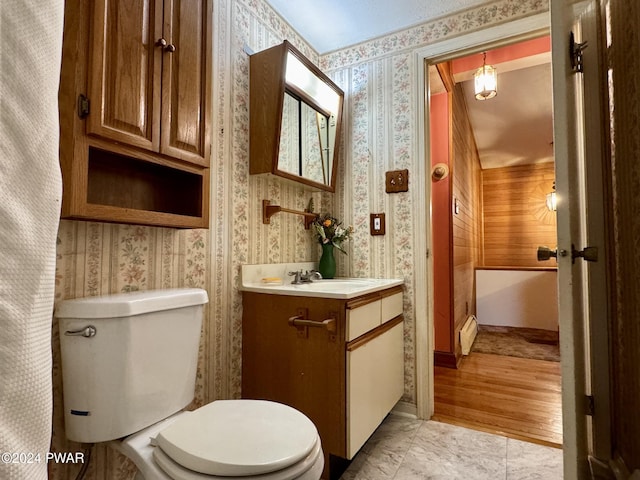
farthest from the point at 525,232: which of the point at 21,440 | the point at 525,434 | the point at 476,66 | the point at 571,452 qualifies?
the point at 21,440

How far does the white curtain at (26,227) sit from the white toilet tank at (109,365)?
428 millimetres

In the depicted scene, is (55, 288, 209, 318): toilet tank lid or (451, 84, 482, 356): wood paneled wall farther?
(451, 84, 482, 356): wood paneled wall

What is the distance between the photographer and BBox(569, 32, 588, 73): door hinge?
1.21 meters

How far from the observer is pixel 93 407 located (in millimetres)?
958

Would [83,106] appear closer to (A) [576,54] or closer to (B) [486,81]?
(A) [576,54]

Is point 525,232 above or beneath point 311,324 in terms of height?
Result: above

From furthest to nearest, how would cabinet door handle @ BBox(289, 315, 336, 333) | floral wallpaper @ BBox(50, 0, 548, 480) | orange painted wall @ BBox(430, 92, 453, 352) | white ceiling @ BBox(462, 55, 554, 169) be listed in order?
white ceiling @ BBox(462, 55, 554, 169) < orange painted wall @ BBox(430, 92, 453, 352) < cabinet door handle @ BBox(289, 315, 336, 333) < floral wallpaper @ BBox(50, 0, 548, 480)

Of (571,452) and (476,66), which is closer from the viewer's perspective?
(571,452)

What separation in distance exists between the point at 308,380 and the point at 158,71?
1.30 m

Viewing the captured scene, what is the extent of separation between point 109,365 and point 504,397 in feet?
7.52

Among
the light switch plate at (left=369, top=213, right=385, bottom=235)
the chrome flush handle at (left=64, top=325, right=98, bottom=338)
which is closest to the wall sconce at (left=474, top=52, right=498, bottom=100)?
the light switch plate at (left=369, top=213, right=385, bottom=235)

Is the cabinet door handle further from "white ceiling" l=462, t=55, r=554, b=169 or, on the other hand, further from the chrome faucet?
"white ceiling" l=462, t=55, r=554, b=169

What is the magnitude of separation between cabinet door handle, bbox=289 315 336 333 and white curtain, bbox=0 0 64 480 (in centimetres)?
93

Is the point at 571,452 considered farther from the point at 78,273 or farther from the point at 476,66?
the point at 476,66
